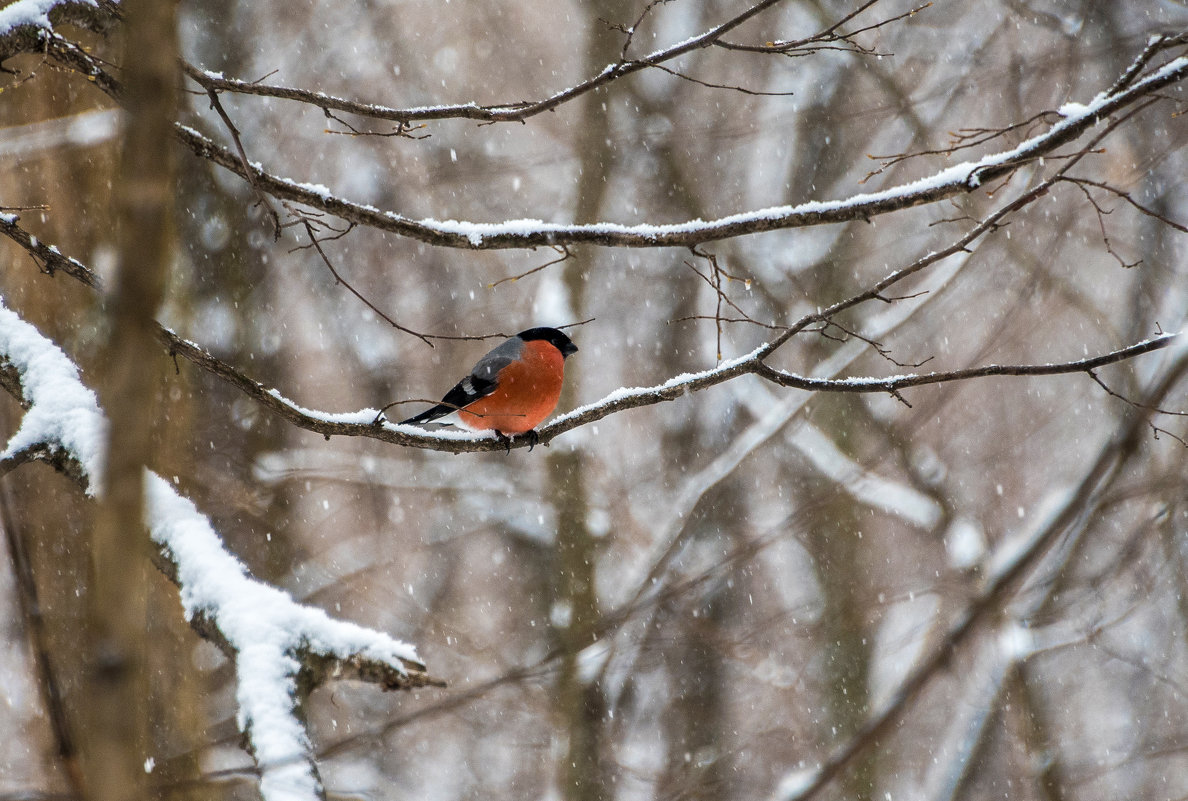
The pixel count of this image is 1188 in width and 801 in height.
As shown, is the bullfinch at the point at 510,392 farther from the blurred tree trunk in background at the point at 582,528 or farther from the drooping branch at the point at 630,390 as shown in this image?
the blurred tree trunk in background at the point at 582,528

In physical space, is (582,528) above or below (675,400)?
below

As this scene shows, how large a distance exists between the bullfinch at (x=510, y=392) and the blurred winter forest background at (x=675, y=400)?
133 inches

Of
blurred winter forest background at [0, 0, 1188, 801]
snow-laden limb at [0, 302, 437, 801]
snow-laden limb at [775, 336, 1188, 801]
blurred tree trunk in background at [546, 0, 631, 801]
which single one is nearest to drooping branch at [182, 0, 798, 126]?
snow-laden limb at [0, 302, 437, 801]

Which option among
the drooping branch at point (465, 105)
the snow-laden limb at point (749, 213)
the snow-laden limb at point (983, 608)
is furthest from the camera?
the snow-laden limb at point (983, 608)

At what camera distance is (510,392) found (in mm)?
3951

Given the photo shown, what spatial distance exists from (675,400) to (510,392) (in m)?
4.24

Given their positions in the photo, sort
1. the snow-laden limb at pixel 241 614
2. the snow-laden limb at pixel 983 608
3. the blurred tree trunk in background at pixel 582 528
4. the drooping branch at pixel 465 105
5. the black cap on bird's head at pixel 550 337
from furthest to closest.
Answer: the blurred tree trunk in background at pixel 582 528 → the black cap on bird's head at pixel 550 337 → the snow-laden limb at pixel 983 608 → the drooping branch at pixel 465 105 → the snow-laden limb at pixel 241 614

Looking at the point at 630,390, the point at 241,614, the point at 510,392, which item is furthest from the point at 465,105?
the point at 510,392

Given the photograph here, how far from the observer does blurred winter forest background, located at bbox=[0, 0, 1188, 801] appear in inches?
291

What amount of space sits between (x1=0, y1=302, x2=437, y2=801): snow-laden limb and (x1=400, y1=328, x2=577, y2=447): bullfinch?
152 centimetres

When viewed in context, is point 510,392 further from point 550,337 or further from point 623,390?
point 623,390

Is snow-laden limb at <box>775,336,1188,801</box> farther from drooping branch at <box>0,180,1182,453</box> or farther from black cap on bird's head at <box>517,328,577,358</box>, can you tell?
black cap on bird's head at <box>517,328,577,358</box>

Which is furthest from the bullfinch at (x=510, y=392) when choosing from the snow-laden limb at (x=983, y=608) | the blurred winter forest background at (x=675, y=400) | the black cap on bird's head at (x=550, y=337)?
the blurred winter forest background at (x=675, y=400)

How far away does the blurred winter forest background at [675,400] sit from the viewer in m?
7.38
